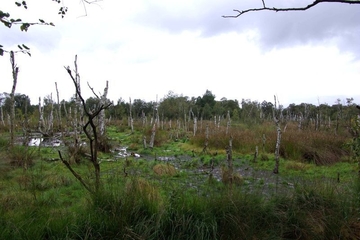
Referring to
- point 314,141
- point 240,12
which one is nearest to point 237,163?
point 314,141

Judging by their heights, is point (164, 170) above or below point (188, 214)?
below

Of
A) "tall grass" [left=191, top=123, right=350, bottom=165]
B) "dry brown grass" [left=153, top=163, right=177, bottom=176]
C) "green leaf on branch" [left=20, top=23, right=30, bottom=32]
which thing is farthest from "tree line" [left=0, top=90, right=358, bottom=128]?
"green leaf on branch" [left=20, top=23, right=30, bottom=32]

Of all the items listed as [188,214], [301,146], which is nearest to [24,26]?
[188,214]

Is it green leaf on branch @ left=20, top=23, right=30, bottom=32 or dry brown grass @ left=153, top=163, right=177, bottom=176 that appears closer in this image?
green leaf on branch @ left=20, top=23, right=30, bottom=32

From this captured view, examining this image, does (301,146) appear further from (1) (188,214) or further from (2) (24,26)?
(2) (24,26)

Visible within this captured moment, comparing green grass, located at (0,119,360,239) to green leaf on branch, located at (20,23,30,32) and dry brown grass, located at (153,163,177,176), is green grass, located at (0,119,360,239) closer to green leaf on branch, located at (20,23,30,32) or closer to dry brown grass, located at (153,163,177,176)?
green leaf on branch, located at (20,23,30,32)

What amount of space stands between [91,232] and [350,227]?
3.71 metres

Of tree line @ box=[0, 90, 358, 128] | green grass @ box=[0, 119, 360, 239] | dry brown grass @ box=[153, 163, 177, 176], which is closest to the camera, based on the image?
green grass @ box=[0, 119, 360, 239]

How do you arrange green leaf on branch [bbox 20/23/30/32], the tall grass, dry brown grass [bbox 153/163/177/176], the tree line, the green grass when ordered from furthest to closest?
the tree line
the tall grass
dry brown grass [bbox 153/163/177/176]
the green grass
green leaf on branch [bbox 20/23/30/32]

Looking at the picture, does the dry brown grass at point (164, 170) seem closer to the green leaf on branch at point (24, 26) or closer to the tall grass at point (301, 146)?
the tall grass at point (301, 146)

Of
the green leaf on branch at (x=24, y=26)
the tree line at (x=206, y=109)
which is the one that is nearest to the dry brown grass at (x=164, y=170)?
the green leaf on branch at (x=24, y=26)

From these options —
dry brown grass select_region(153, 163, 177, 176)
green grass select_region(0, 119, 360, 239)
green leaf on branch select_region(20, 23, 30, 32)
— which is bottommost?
dry brown grass select_region(153, 163, 177, 176)

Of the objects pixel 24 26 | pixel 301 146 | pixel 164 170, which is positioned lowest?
pixel 164 170

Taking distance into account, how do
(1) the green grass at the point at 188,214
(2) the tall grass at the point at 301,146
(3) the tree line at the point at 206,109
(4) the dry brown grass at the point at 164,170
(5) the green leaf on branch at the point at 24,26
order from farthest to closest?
1. (3) the tree line at the point at 206,109
2. (2) the tall grass at the point at 301,146
3. (4) the dry brown grass at the point at 164,170
4. (1) the green grass at the point at 188,214
5. (5) the green leaf on branch at the point at 24,26
